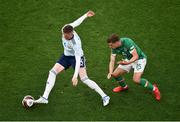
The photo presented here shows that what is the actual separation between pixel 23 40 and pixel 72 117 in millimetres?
2873

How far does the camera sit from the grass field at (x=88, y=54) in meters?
9.29

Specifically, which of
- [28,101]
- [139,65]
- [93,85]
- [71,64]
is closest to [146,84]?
[139,65]

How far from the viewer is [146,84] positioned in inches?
366

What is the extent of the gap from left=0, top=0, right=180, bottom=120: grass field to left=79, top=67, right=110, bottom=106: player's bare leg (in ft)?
0.60

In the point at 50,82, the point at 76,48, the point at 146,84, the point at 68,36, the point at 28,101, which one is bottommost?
the point at 146,84

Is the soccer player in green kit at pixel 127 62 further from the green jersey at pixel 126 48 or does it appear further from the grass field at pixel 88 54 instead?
the grass field at pixel 88 54

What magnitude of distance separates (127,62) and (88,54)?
1.94 meters

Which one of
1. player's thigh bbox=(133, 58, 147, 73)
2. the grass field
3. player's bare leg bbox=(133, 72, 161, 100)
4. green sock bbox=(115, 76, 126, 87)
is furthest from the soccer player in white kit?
player's thigh bbox=(133, 58, 147, 73)

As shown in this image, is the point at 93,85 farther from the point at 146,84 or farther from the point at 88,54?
the point at 88,54

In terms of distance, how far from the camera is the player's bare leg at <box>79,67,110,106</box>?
30.0 ft

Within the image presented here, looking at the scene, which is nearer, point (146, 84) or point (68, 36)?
point (68, 36)

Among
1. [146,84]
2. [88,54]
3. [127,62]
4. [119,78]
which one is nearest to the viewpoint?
[127,62]

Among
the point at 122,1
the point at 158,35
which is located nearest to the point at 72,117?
the point at 158,35

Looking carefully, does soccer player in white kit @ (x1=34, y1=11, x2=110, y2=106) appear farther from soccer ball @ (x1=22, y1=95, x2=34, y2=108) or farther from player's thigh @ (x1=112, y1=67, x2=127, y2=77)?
player's thigh @ (x1=112, y1=67, x2=127, y2=77)
